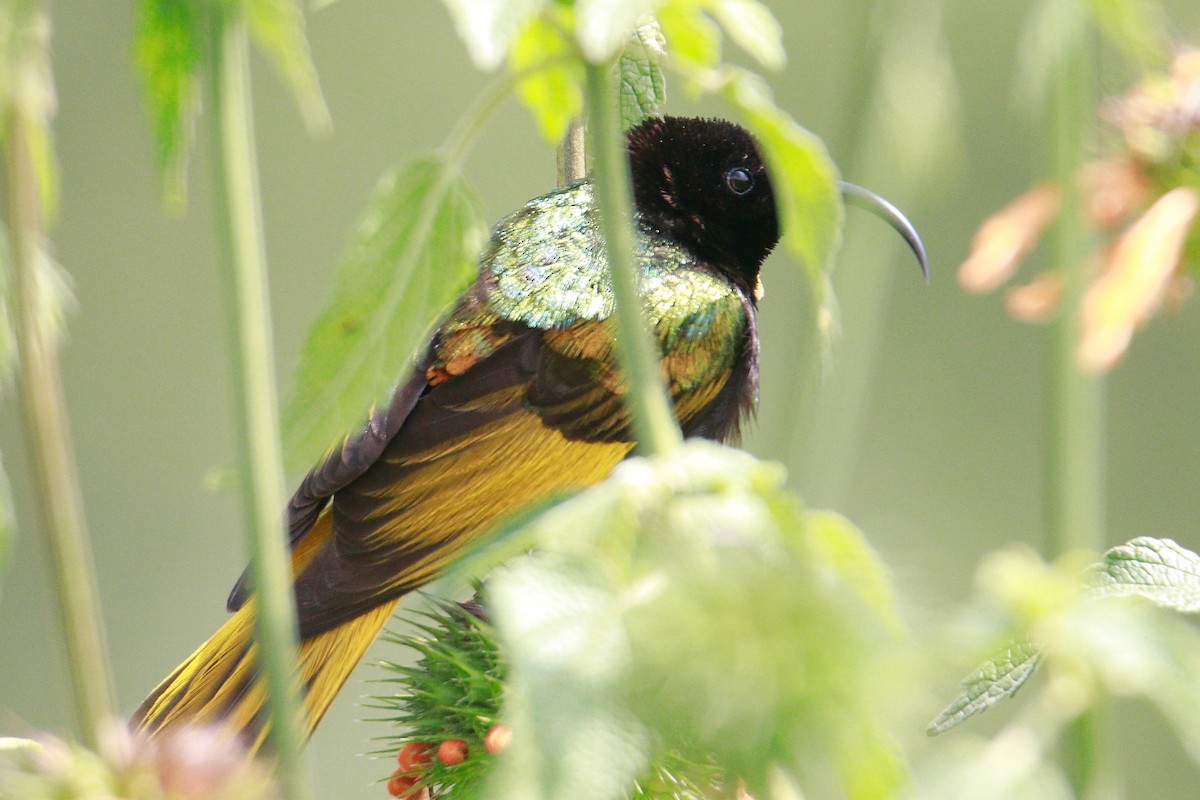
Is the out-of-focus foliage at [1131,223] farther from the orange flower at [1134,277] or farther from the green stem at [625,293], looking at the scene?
the green stem at [625,293]

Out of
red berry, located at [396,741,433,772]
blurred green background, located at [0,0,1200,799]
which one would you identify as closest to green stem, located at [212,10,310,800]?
red berry, located at [396,741,433,772]

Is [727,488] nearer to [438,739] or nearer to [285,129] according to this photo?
[438,739]

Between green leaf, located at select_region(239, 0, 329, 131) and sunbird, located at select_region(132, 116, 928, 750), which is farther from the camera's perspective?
sunbird, located at select_region(132, 116, 928, 750)

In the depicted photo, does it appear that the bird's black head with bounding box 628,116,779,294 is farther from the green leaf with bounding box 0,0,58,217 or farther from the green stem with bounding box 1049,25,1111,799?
the green stem with bounding box 1049,25,1111,799

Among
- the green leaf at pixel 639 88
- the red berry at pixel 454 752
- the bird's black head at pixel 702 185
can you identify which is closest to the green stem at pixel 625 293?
the green leaf at pixel 639 88

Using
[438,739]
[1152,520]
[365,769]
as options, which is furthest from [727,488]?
[1152,520]
